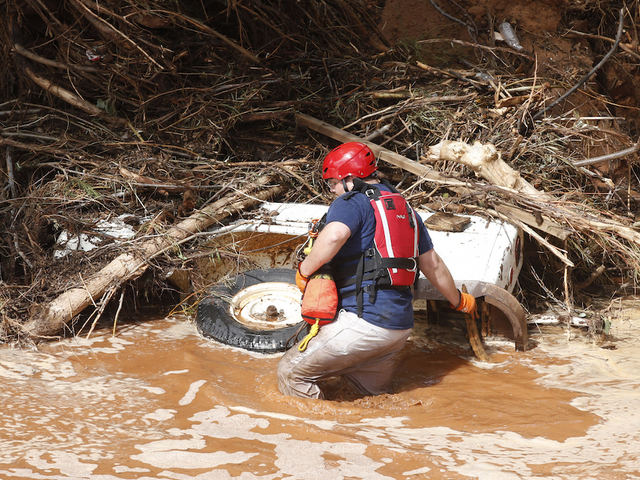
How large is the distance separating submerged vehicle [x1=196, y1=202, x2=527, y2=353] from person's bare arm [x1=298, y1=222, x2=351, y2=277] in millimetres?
861

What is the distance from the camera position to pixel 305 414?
317 centimetres

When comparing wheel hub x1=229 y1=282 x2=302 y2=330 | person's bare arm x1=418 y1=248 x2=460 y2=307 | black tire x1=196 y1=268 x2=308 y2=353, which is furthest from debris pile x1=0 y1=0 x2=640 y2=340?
person's bare arm x1=418 y1=248 x2=460 y2=307

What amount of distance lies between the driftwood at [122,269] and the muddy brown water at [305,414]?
216 mm

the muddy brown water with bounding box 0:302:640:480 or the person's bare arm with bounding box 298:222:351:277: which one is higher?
the person's bare arm with bounding box 298:222:351:277

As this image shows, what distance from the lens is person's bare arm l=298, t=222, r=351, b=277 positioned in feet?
10.5

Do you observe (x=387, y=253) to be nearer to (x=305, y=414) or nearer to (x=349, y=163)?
(x=349, y=163)

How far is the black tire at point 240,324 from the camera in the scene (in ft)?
13.8

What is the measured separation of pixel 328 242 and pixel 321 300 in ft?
1.13

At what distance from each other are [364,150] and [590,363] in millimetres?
2179

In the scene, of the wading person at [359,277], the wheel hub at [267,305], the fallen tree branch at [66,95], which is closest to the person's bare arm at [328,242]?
the wading person at [359,277]

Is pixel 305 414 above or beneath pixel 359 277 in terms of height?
beneath

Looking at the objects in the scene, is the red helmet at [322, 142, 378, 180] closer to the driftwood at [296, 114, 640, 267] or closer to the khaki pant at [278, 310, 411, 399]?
the khaki pant at [278, 310, 411, 399]

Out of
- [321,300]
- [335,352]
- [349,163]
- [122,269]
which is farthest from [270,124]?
[335,352]

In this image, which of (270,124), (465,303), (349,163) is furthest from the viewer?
(270,124)
